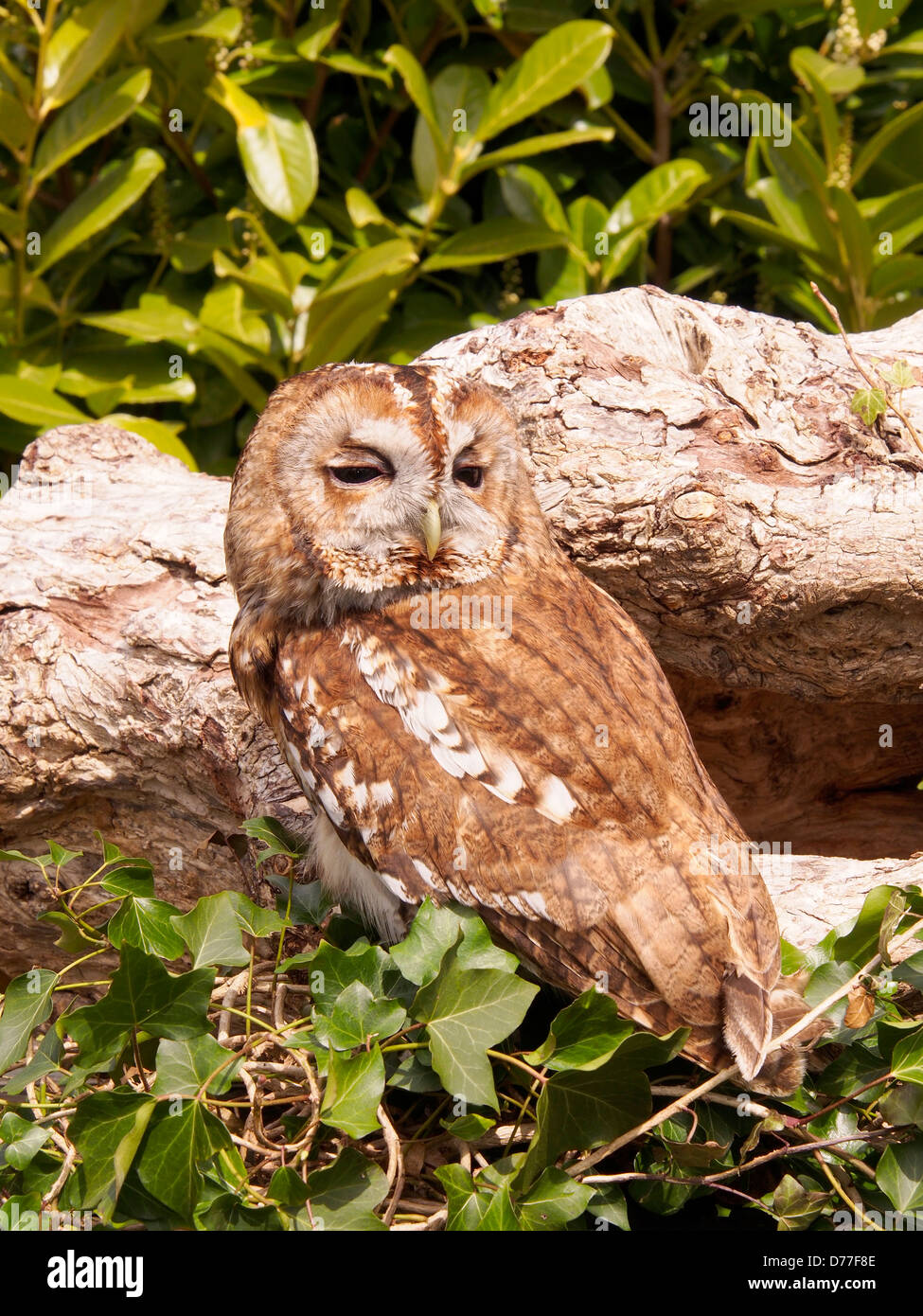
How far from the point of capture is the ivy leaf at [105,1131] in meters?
1.05

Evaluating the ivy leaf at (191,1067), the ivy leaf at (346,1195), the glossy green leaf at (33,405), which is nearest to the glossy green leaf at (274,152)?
the glossy green leaf at (33,405)

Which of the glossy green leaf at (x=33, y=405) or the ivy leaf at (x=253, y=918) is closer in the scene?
the ivy leaf at (x=253, y=918)

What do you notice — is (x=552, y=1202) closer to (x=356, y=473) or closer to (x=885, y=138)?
(x=356, y=473)

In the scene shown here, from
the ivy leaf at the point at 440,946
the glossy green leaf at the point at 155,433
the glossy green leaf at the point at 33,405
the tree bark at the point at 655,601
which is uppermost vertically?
the glossy green leaf at the point at 33,405

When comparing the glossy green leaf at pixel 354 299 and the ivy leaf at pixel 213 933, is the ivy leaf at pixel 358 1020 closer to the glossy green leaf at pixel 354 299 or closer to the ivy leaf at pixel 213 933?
the ivy leaf at pixel 213 933

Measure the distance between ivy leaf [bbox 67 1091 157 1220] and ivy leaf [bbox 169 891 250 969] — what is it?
0.49 feet

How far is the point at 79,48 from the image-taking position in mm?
2338

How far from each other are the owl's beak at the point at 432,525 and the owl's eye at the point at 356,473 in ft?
0.24

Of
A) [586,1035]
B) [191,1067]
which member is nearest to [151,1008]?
[191,1067]

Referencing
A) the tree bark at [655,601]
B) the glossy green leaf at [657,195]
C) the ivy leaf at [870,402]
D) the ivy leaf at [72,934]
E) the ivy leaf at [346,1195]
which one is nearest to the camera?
the ivy leaf at [346,1195]

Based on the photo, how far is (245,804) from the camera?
5.43 ft

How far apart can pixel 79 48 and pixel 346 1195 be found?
229 centimetres

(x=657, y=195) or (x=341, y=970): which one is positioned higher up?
(x=657, y=195)

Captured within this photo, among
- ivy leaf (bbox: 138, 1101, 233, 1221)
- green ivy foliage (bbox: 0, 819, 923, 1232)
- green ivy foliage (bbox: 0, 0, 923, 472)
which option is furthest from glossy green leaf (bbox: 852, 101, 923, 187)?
ivy leaf (bbox: 138, 1101, 233, 1221)
